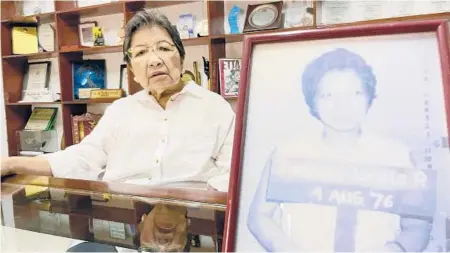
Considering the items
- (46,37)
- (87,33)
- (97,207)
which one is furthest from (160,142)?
(46,37)

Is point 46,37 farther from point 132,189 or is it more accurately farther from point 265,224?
point 265,224

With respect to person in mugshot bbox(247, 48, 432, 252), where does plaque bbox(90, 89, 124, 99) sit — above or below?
below

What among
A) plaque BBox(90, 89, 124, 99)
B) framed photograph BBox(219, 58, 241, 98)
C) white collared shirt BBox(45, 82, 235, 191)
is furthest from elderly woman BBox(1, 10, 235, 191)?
plaque BBox(90, 89, 124, 99)

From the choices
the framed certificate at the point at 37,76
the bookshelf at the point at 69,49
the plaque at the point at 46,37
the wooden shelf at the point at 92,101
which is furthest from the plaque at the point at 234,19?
the framed certificate at the point at 37,76

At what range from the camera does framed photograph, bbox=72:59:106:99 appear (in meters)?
3.16

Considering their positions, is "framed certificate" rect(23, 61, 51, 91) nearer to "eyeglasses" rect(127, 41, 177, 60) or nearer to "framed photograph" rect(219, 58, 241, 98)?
"framed photograph" rect(219, 58, 241, 98)

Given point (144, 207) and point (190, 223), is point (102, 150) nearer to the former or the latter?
point (144, 207)

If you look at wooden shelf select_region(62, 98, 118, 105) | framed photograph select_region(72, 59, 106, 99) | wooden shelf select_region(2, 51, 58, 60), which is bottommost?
wooden shelf select_region(62, 98, 118, 105)

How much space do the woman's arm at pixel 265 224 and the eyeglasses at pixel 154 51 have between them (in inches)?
39.6

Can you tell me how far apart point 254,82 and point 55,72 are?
3.28 m

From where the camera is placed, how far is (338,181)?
16.7 inches

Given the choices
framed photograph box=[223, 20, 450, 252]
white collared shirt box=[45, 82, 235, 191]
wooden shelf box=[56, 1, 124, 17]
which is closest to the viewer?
framed photograph box=[223, 20, 450, 252]

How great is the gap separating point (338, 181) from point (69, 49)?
119 inches

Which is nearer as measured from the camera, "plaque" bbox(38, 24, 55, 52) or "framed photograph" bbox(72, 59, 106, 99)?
"framed photograph" bbox(72, 59, 106, 99)
